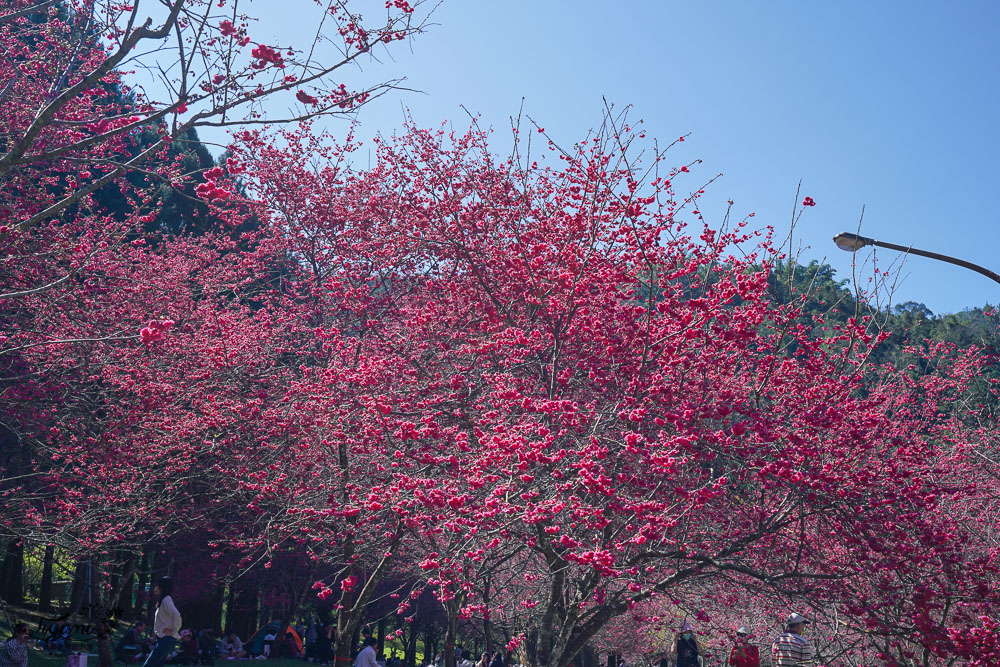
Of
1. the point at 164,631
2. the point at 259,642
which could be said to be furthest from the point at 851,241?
the point at 259,642

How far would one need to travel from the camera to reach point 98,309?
51.8 ft

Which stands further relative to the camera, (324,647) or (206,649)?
(324,647)

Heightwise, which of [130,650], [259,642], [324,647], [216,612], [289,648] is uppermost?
[216,612]

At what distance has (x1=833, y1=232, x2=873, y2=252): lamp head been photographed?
9875 millimetres

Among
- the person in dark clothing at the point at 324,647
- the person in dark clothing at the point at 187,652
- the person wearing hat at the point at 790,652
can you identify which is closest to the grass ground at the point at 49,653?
the person in dark clothing at the point at 187,652

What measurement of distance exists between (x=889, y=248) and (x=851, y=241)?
1.59 feet

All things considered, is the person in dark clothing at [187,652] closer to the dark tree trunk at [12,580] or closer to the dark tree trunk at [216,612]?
the dark tree trunk at [12,580]

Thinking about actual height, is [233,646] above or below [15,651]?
below

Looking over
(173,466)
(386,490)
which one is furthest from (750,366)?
(173,466)

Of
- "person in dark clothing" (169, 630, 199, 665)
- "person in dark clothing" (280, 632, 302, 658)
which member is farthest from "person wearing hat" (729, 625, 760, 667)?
"person in dark clothing" (280, 632, 302, 658)

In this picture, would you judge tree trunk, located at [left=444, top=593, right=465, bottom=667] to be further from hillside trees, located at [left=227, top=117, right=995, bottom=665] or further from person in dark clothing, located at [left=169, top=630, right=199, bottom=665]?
person in dark clothing, located at [left=169, top=630, right=199, bottom=665]

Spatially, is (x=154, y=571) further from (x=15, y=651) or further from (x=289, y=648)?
(x=15, y=651)

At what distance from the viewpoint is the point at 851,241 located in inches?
391

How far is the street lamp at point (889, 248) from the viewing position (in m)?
9.68
